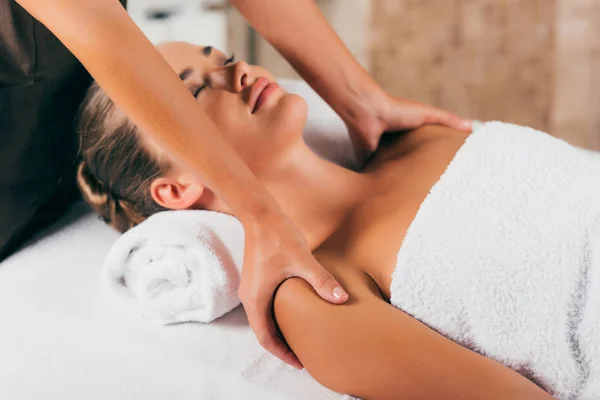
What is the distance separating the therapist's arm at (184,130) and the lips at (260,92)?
0.83 ft

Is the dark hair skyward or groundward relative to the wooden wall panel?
skyward

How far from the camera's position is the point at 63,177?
1.17 meters

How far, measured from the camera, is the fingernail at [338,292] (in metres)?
0.81

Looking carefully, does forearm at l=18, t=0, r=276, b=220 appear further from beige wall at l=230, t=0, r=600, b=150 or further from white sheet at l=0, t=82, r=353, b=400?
beige wall at l=230, t=0, r=600, b=150

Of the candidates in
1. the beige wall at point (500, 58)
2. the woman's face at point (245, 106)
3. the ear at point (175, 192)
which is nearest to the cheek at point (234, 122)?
the woman's face at point (245, 106)

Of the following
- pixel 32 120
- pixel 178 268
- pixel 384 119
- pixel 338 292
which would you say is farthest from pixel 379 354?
pixel 32 120

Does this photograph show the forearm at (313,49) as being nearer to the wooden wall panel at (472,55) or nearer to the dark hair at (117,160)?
the dark hair at (117,160)

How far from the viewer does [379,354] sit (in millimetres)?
754

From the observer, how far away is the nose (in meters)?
1.07

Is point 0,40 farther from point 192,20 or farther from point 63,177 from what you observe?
point 192,20

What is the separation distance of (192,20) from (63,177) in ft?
2.24

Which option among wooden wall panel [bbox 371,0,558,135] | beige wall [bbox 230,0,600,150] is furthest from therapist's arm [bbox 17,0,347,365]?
wooden wall panel [bbox 371,0,558,135]

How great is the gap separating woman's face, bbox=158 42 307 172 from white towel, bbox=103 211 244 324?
0.50 feet

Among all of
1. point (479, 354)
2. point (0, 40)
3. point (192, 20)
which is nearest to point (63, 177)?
point (0, 40)
